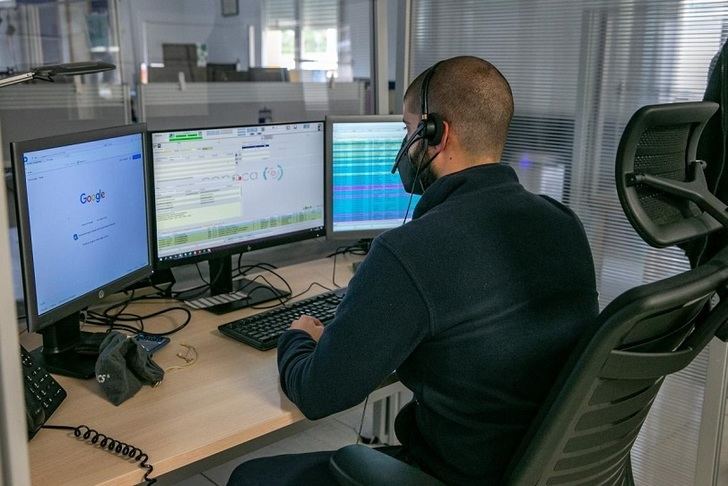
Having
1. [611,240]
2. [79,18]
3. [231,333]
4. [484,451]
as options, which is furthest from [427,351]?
[79,18]

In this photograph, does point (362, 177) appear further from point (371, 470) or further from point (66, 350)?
point (371, 470)

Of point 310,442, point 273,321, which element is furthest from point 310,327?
point 310,442

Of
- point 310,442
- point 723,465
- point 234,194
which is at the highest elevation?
point 234,194

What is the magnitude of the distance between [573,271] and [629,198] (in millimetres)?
396

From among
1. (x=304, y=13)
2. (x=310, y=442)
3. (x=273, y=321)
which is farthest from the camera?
(x=304, y=13)

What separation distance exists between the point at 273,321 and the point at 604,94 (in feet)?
3.87

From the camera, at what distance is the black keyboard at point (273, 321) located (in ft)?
5.71

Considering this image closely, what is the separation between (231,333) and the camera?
1778mm

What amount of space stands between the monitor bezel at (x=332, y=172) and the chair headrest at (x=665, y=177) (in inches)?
51.4

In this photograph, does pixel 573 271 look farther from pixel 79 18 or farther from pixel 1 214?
pixel 79 18

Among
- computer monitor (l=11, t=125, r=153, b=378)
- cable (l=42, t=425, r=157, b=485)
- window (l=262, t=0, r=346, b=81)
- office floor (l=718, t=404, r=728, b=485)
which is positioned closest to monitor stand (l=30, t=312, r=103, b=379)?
computer monitor (l=11, t=125, r=153, b=378)

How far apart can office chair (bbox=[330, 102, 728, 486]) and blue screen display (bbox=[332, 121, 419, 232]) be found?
122 centimetres

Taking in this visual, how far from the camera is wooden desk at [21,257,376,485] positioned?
1.24 m

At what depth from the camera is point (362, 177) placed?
2.35 meters
